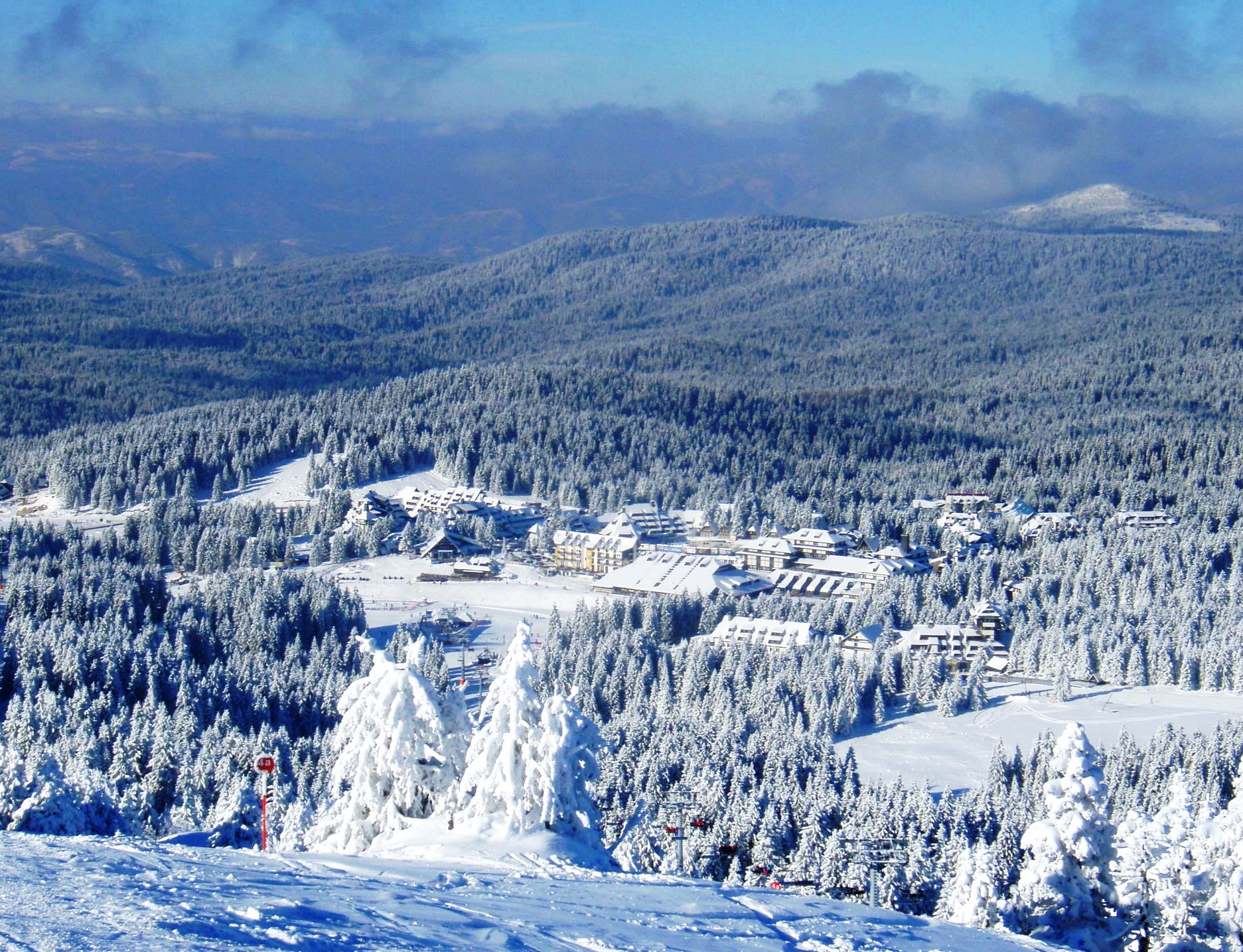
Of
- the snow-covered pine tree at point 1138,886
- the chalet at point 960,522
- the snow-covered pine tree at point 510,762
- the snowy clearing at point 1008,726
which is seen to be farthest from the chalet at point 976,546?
the snow-covered pine tree at point 510,762

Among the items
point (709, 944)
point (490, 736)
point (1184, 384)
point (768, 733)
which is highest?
point (1184, 384)

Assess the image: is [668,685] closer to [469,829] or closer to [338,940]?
[469,829]

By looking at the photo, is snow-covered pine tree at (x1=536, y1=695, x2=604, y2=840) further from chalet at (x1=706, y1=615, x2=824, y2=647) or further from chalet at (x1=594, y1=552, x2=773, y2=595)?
chalet at (x1=594, y1=552, x2=773, y2=595)

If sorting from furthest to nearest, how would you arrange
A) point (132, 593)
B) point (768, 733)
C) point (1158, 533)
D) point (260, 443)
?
point (260, 443) < point (1158, 533) < point (132, 593) < point (768, 733)

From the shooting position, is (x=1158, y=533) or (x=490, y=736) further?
(x=1158, y=533)

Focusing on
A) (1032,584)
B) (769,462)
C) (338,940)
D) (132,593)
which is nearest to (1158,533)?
(1032,584)

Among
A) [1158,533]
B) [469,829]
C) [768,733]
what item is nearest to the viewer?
[469,829]

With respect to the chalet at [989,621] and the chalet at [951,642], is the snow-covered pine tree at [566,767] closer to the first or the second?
the chalet at [951,642]
